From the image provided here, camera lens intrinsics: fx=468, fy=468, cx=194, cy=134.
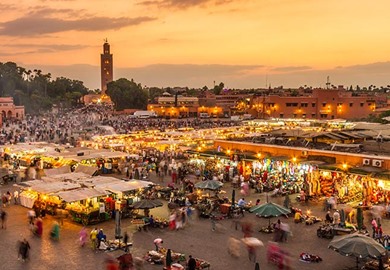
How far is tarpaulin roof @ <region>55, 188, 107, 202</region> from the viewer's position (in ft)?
57.3

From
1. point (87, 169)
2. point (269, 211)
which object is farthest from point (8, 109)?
point (269, 211)

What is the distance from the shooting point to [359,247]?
11.6 m

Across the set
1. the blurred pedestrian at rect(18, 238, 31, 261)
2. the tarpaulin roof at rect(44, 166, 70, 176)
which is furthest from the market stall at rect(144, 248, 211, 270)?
the tarpaulin roof at rect(44, 166, 70, 176)

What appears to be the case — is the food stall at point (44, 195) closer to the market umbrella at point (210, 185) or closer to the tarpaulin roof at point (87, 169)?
the tarpaulin roof at point (87, 169)

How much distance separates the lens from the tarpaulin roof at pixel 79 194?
17.5m

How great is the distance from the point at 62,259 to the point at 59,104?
360 ft

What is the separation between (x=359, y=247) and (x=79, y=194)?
10.6 metres

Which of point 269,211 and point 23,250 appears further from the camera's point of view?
point 269,211

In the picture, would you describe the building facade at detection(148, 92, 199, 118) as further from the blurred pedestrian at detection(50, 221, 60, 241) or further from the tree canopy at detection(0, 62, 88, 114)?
the blurred pedestrian at detection(50, 221, 60, 241)

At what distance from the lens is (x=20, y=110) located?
9281 cm

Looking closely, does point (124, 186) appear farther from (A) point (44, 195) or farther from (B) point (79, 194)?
(A) point (44, 195)

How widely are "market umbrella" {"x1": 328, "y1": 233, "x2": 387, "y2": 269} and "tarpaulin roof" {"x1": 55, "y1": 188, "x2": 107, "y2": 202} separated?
9540mm

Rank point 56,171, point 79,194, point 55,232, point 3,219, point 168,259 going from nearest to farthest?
1. point 168,259
2. point 55,232
3. point 3,219
4. point 79,194
5. point 56,171

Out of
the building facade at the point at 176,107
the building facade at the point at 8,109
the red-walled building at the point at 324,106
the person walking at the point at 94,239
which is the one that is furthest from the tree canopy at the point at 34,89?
the person walking at the point at 94,239
